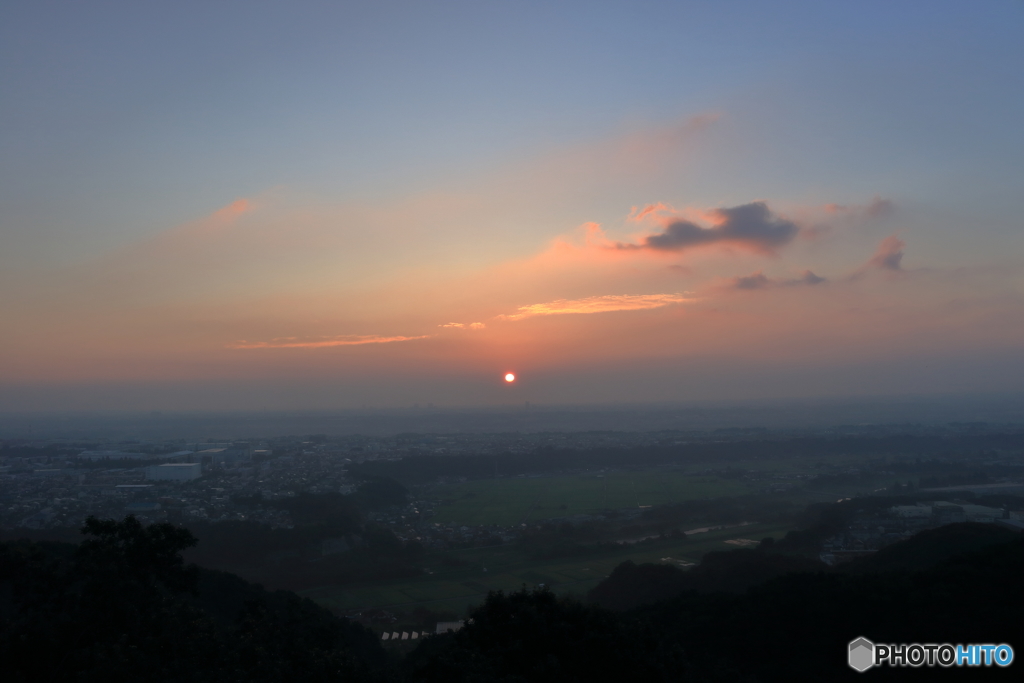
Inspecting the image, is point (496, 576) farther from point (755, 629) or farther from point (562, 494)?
point (562, 494)

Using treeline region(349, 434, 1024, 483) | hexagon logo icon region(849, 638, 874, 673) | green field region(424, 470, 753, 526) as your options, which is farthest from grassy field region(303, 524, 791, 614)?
treeline region(349, 434, 1024, 483)

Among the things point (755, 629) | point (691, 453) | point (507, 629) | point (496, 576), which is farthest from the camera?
point (691, 453)

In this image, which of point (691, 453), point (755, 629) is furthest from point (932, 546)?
point (691, 453)

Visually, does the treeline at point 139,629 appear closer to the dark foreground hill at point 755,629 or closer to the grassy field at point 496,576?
the dark foreground hill at point 755,629

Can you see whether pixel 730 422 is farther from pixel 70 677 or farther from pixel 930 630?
pixel 70 677

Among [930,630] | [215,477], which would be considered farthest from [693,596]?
[215,477]

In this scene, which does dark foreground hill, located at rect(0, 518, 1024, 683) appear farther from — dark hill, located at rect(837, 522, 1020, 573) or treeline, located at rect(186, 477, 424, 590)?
treeline, located at rect(186, 477, 424, 590)
